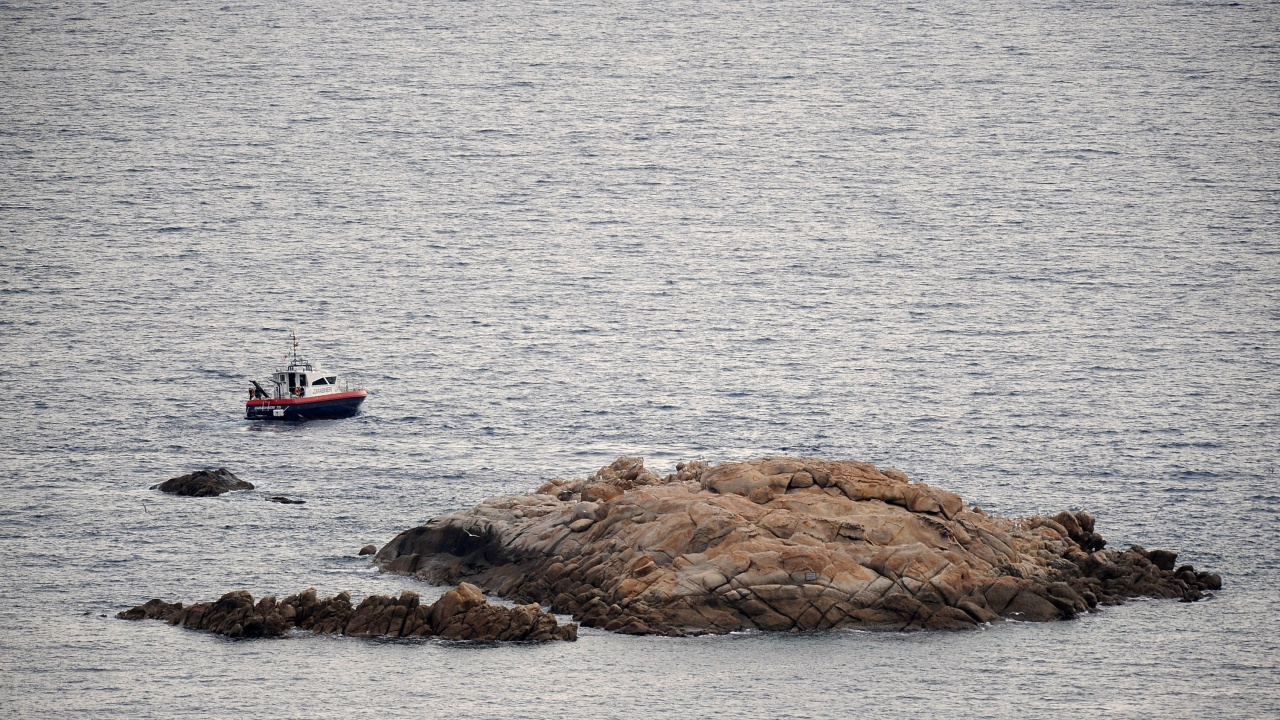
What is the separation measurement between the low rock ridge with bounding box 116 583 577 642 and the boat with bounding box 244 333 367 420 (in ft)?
161

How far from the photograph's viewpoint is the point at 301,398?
414ft

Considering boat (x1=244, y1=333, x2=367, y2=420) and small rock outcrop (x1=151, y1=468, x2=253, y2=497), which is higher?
boat (x1=244, y1=333, x2=367, y2=420)

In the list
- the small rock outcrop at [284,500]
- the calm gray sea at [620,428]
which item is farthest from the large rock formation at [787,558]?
the small rock outcrop at [284,500]

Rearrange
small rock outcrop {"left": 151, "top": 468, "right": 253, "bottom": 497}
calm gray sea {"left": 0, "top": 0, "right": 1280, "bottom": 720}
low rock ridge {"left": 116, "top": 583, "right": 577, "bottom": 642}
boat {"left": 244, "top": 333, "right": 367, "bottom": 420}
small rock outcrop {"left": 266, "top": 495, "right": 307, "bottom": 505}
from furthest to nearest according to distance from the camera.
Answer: boat {"left": 244, "top": 333, "right": 367, "bottom": 420}, small rock outcrop {"left": 151, "top": 468, "right": 253, "bottom": 497}, small rock outcrop {"left": 266, "top": 495, "right": 307, "bottom": 505}, low rock ridge {"left": 116, "top": 583, "right": 577, "bottom": 642}, calm gray sea {"left": 0, "top": 0, "right": 1280, "bottom": 720}

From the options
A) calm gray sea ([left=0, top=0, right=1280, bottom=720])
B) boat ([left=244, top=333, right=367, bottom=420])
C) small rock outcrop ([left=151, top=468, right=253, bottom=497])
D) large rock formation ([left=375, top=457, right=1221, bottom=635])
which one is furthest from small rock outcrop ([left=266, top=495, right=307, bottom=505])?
boat ([left=244, top=333, right=367, bottom=420])

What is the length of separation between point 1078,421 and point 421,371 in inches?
2153

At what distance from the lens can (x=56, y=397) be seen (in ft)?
439

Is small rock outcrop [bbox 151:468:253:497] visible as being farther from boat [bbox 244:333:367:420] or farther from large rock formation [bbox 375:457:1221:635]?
→ large rock formation [bbox 375:457:1221:635]

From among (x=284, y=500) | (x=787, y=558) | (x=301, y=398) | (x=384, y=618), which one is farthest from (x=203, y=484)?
(x=787, y=558)

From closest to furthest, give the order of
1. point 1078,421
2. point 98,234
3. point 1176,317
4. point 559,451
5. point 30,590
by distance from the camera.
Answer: point 30,590, point 559,451, point 1078,421, point 1176,317, point 98,234

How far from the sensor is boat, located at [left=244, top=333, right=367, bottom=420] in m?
126

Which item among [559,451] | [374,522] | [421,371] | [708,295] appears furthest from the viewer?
[708,295]

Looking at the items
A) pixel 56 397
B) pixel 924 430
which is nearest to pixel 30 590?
pixel 56 397

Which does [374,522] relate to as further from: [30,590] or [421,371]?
[421,371]
